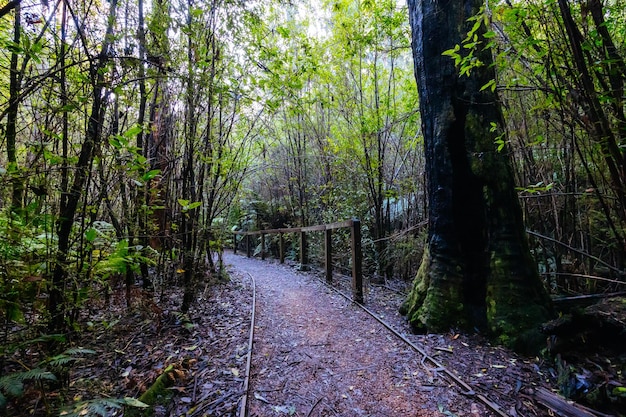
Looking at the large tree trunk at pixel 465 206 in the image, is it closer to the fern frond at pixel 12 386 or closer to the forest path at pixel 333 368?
the forest path at pixel 333 368

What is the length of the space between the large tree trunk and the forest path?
84 cm

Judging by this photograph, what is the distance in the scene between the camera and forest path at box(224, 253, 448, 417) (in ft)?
7.97

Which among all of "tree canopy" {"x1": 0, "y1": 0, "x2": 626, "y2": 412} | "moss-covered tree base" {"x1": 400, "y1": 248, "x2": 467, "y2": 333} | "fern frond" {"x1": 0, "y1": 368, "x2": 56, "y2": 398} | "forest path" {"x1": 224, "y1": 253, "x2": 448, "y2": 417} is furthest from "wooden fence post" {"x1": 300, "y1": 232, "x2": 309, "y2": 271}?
"fern frond" {"x1": 0, "y1": 368, "x2": 56, "y2": 398}

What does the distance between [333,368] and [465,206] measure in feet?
8.50

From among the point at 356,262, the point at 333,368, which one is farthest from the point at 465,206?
the point at 333,368

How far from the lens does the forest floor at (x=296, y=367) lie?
7.89ft

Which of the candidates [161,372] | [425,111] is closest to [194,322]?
[161,372]

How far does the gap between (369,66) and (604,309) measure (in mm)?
5947

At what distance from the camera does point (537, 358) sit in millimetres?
2945

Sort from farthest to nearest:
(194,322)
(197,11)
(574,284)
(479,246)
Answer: (574,284), (194,322), (479,246), (197,11)

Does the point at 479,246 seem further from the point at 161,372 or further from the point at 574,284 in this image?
the point at 161,372

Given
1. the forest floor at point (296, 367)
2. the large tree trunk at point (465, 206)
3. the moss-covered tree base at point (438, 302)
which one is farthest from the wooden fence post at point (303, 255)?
the moss-covered tree base at point (438, 302)

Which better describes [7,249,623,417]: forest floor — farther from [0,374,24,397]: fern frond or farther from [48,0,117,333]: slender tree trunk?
[48,0,117,333]: slender tree trunk

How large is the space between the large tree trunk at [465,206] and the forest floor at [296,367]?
1.24 feet
